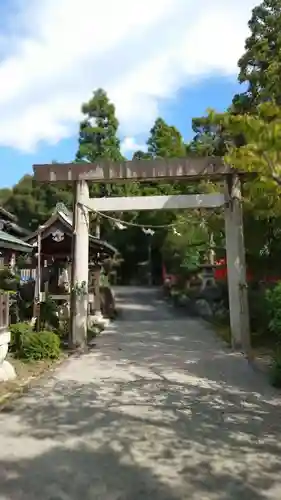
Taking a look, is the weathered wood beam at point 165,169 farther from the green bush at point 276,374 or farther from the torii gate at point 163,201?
the green bush at point 276,374

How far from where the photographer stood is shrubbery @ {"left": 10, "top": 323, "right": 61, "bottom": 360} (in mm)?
11562

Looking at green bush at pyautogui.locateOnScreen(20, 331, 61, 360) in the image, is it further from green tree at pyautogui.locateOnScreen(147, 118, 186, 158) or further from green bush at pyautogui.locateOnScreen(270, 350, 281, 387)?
green tree at pyautogui.locateOnScreen(147, 118, 186, 158)

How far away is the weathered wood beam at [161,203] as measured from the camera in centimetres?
1406

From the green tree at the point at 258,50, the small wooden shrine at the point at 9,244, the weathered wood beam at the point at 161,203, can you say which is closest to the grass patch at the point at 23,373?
the small wooden shrine at the point at 9,244

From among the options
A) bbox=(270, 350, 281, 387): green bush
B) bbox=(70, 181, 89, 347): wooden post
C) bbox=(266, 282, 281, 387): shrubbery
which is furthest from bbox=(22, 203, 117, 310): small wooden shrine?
bbox=(270, 350, 281, 387): green bush

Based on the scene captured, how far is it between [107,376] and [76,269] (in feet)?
14.9

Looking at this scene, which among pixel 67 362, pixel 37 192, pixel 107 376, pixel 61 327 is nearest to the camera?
pixel 107 376

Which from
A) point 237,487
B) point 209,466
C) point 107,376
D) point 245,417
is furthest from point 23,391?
point 237,487

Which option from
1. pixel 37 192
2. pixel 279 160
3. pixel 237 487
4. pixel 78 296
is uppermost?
pixel 37 192

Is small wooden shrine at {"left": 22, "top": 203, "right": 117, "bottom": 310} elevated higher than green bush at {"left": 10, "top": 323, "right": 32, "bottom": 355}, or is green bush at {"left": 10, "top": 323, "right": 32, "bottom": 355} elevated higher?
small wooden shrine at {"left": 22, "top": 203, "right": 117, "bottom": 310}

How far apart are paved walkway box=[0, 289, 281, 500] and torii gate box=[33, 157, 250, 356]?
227 cm

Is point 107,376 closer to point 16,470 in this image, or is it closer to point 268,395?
point 268,395

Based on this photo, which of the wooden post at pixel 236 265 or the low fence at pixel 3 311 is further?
the wooden post at pixel 236 265

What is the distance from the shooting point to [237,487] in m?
4.67
